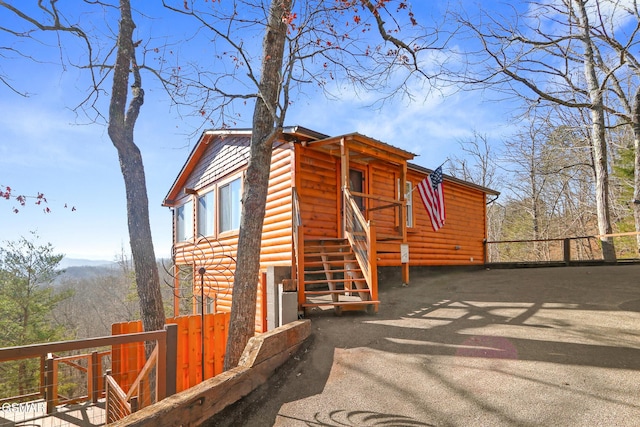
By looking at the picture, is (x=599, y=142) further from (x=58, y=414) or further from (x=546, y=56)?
(x=58, y=414)

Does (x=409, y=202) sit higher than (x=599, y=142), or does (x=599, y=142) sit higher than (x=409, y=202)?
(x=599, y=142)

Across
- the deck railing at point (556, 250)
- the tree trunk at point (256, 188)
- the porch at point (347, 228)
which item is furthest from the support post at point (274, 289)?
the deck railing at point (556, 250)

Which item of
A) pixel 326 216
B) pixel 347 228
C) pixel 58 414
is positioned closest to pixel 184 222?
pixel 326 216

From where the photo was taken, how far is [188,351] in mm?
6855

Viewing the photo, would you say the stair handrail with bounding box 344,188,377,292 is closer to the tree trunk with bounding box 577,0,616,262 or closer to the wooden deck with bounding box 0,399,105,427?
the wooden deck with bounding box 0,399,105,427

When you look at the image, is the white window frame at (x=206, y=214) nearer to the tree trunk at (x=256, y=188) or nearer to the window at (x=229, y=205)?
the window at (x=229, y=205)

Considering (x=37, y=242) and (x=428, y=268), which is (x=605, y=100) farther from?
(x=37, y=242)

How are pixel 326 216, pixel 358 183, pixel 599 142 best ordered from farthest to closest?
pixel 599 142, pixel 358 183, pixel 326 216

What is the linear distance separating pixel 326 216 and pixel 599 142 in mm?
9352

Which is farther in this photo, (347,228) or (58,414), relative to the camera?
(347,228)

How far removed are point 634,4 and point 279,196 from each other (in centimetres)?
1124

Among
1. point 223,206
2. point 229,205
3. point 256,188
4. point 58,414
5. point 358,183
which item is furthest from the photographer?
point 223,206

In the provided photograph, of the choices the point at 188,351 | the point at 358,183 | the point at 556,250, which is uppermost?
the point at 358,183

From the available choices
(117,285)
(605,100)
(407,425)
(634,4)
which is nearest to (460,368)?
(407,425)
